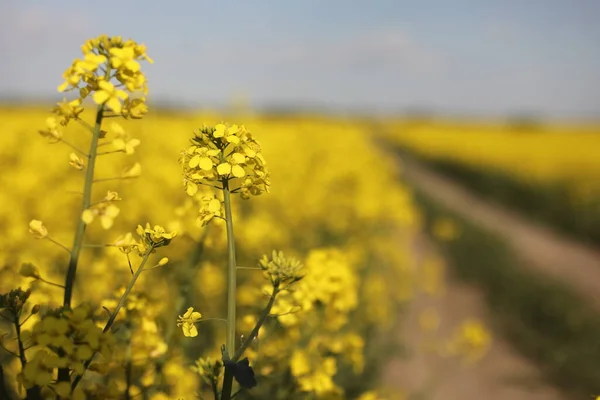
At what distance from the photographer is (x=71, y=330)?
1.05 meters

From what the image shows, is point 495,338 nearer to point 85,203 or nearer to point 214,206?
point 214,206

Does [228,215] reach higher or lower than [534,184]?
higher

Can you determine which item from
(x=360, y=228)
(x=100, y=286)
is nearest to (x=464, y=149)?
(x=360, y=228)

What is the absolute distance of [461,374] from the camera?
513 centimetres

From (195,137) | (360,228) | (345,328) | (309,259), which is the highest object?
(195,137)

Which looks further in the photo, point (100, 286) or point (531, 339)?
point (531, 339)

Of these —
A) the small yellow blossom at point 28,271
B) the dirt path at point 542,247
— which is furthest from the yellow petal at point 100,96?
the dirt path at point 542,247

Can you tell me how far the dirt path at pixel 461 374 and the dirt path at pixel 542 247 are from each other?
205cm

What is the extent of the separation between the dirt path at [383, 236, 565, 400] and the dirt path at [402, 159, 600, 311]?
2049 millimetres

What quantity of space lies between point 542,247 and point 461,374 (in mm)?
6530

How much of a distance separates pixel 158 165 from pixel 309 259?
504cm

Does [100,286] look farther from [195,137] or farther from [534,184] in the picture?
[534,184]

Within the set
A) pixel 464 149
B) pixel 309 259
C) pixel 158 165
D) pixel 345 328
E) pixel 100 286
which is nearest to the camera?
pixel 309 259

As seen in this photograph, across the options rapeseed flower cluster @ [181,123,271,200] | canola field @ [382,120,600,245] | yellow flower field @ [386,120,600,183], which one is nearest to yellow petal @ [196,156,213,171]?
rapeseed flower cluster @ [181,123,271,200]
